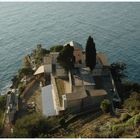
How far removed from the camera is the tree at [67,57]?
172ft

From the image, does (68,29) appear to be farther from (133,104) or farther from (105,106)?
(133,104)

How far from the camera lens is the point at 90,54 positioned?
171 ft

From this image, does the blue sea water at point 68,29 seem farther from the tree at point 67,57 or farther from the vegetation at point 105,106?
the vegetation at point 105,106

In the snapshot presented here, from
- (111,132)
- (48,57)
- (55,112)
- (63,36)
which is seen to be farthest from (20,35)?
(111,132)

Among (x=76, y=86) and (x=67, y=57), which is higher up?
(x=67, y=57)

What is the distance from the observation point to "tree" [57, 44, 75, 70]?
52438mm

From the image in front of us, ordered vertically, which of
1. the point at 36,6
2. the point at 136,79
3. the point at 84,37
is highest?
the point at 36,6

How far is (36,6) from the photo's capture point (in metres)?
115

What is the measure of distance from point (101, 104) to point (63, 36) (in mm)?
45717

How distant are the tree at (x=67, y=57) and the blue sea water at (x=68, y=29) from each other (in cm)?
1930

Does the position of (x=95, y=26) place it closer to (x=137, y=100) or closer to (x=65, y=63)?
(x=65, y=63)

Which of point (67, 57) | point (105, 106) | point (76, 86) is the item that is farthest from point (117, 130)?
point (67, 57)

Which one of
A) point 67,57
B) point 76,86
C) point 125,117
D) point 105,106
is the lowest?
point 125,117

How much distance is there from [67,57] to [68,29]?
40.8m
